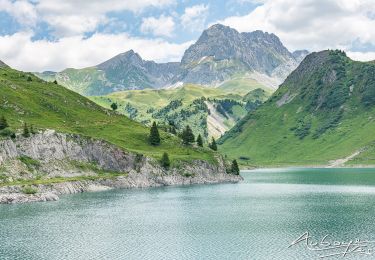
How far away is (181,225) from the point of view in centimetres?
11081

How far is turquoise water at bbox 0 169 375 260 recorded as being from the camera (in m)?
82.4

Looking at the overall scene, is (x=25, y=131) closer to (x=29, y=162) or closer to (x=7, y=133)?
(x=7, y=133)

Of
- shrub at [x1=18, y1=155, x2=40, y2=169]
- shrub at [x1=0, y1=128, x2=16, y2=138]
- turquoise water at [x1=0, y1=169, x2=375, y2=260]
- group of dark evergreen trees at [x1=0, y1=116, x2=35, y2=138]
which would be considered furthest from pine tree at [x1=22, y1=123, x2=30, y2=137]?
turquoise water at [x1=0, y1=169, x2=375, y2=260]

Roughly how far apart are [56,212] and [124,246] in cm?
4909

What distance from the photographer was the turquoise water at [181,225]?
82438 millimetres

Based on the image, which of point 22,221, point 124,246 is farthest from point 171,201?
point 124,246

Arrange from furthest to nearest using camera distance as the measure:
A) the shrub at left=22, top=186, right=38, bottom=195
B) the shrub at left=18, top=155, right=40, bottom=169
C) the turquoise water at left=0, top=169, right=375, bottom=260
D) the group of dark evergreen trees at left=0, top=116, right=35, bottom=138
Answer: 1. the group of dark evergreen trees at left=0, top=116, right=35, bottom=138
2. the shrub at left=18, top=155, right=40, bottom=169
3. the shrub at left=22, top=186, right=38, bottom=195
4. the turquoise water at left=0, top=169, right=375, bottom=260

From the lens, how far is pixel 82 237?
9625 cm

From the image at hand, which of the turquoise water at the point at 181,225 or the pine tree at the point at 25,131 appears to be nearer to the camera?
the turquoise water at the point at 181,225

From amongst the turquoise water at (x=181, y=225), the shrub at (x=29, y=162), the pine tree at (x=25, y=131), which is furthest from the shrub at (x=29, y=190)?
the pine tree at (x=25, y=131)

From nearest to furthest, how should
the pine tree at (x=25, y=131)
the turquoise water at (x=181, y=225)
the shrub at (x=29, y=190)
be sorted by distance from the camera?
the turquoise water at (x=181, y=225) → the shrub at (x=29, y=190) → the pine tree at (x=25, y=131)

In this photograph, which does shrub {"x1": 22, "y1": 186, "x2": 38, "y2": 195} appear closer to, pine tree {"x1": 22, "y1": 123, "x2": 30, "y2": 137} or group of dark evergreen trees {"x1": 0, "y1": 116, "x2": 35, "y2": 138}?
group of dark evergreen trees {"x1": 0, "y1": 116, "x2": 35, "y2": 138}

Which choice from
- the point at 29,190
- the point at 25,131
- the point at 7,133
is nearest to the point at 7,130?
the point at 7,133

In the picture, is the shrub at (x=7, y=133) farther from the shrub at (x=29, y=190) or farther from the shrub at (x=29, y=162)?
the shrub at (x=29, y=190)
